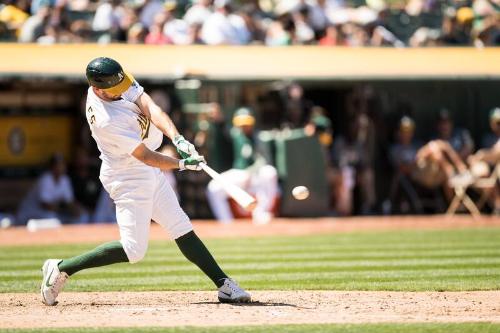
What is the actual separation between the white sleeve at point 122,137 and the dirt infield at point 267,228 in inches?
252

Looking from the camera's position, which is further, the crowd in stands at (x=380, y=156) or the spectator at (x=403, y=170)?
the spectator at (x=403, y=170)

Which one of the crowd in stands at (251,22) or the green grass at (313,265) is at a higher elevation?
the crowd in stands at (251,22)

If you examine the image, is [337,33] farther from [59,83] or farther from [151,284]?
[151,284]

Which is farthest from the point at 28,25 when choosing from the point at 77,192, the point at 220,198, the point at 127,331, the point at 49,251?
the point at 127,331

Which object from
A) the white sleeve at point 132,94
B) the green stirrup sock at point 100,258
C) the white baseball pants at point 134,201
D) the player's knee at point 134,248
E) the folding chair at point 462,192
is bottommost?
the folding chair at point 462,192

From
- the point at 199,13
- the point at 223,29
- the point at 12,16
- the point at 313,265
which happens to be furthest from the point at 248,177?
the point at 313,265

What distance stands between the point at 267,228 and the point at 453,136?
472 centimetres

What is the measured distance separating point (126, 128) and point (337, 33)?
11975mm

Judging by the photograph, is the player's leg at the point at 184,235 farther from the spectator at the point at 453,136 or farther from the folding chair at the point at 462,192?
the spectator at the point at 453,136

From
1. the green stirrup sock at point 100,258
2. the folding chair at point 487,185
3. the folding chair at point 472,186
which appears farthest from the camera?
the folding chair at point 487,185

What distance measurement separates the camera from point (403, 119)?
704 inches

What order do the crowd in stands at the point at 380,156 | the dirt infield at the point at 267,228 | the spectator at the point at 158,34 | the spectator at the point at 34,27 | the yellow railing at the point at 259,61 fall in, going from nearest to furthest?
the dirt infield at the point at 267,228, the yellow railing at the point at 259,61, the spectator at the point at 34,27, the crowd in stands at the point at 380,156, the spectator at the point at 158,34

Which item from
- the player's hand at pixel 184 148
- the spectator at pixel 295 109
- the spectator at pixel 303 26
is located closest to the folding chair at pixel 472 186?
the spectator at pixel 295 109

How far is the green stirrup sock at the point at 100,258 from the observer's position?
24.1 feet
